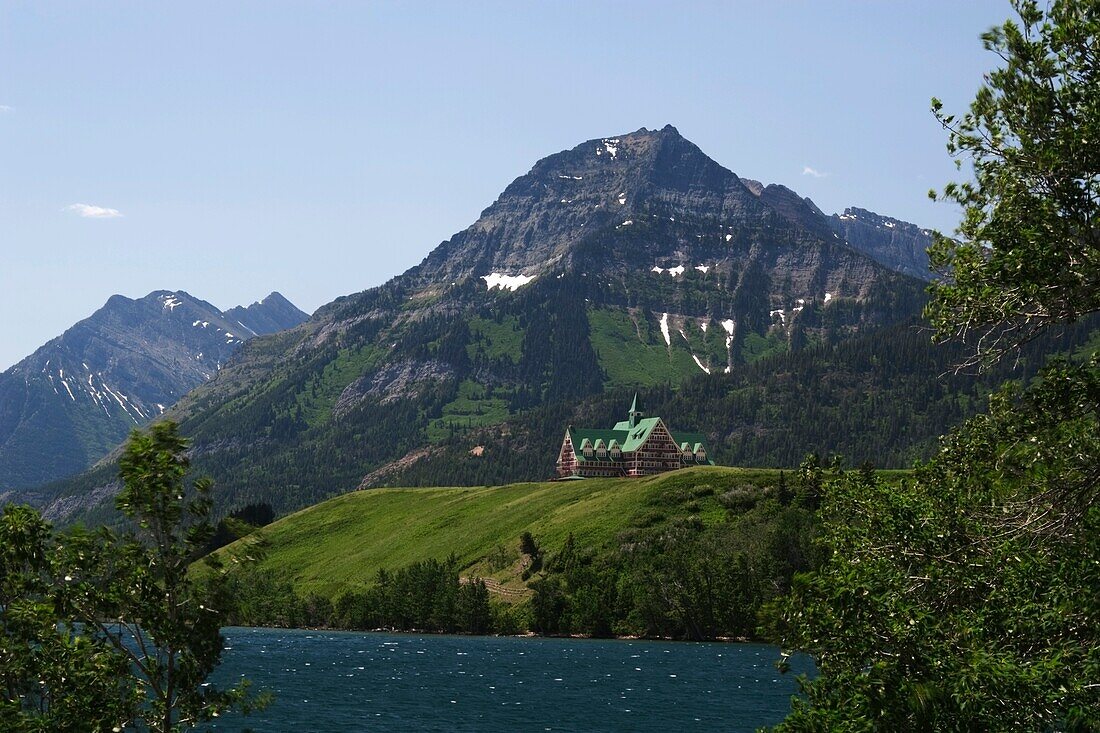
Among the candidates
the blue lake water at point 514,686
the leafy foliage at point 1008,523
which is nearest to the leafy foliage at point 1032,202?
the leafy foliage at point 1008,523

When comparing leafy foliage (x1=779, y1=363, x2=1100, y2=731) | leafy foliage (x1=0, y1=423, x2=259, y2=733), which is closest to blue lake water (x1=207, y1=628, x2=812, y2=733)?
leafy foliage (x1=0, y1=423, x2=259, y2=733)

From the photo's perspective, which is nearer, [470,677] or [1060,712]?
[1060,712]

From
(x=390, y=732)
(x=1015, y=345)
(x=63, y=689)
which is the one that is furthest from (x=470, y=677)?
(x=1015, y=345)

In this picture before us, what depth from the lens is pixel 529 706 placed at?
366ft

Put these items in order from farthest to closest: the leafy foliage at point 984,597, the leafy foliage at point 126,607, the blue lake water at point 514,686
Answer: the blue lake water at point 514,686, the leafy foliage at point 126,607, the leafy foliage at point 984,597

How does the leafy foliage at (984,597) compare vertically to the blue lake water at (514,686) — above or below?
above

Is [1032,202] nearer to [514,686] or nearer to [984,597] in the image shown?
[984,597]

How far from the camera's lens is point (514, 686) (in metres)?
128

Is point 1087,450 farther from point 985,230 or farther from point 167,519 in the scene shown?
point 167,519

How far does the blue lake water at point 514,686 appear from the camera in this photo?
10125cm

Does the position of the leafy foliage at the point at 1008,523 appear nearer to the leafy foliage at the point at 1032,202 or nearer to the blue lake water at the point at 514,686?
the leafy foliage at the point at 1032,202

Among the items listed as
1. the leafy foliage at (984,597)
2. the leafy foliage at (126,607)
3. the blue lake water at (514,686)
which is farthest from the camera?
the blue lake water at (514,686)

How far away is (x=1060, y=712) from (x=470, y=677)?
118 m

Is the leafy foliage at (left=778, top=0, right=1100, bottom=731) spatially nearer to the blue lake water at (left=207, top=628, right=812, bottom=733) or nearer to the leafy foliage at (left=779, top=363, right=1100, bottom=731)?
the leafy foliage at (left=779, top=363, right=1100, bottom=731)
